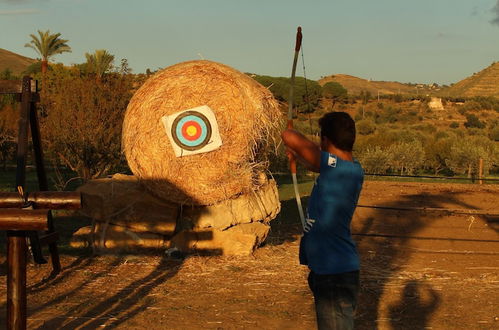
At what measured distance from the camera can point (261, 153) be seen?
30.0ft

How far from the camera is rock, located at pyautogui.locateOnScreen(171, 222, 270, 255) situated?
29.5 feet

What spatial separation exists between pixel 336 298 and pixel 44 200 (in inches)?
83.8

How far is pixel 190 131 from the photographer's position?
8.65 metres

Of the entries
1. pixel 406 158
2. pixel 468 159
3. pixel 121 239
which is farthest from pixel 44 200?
pixel 468 159

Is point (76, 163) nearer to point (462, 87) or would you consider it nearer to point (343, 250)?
point (343, 250)

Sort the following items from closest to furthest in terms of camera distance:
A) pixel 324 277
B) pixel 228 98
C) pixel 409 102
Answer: pixel 324 277 → pixel 228 98 → pixel 409 102

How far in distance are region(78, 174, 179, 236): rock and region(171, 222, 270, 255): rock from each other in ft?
0.70

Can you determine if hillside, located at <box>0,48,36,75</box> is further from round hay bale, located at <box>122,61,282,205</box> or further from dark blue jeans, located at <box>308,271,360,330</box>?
dark blue jeans, located at <box>308,271,360,330</box>

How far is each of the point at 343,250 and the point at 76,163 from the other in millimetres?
13757

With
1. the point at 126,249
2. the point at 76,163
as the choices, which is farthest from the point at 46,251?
the point at 76,163

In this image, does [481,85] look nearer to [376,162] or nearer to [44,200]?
[376,162]

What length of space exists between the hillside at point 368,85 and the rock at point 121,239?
87.9 metres

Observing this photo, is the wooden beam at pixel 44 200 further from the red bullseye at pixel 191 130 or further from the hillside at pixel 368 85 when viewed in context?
the hillside at pixel 368 85

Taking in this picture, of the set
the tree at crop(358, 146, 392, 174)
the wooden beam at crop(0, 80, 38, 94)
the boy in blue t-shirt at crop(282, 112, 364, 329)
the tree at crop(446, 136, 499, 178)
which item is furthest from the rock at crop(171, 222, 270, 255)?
the tree at crop(446, 136, 499, 178)
